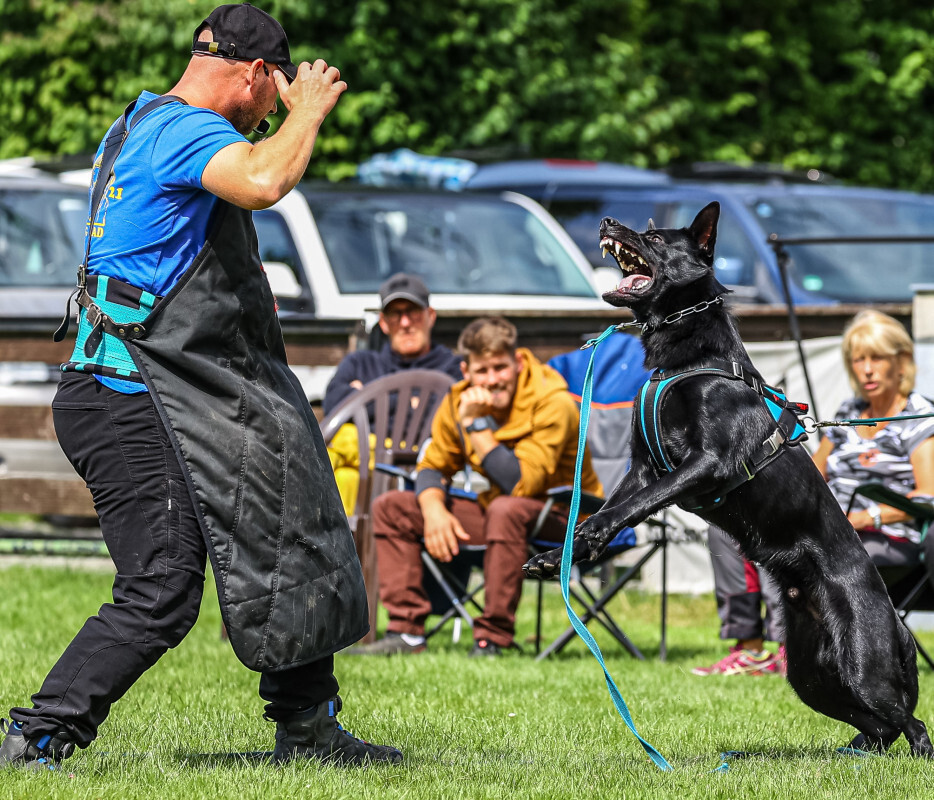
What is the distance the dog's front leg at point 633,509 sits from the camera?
404 centimetres

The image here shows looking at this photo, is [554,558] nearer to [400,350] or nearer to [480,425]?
[480,425]

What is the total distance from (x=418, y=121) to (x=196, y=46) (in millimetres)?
12026

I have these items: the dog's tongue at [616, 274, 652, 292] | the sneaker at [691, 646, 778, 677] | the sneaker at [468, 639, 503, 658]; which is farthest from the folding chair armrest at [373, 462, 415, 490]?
the dog's tongue at [616, 274, 652, 292]

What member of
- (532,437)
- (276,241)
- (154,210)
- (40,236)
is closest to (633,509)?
(154,210)

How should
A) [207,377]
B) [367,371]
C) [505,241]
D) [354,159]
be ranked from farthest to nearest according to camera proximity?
[354,159]
[505,241]
[367,371]
[207,377]

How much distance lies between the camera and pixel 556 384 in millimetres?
6953

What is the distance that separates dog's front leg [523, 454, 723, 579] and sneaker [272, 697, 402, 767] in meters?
0.71

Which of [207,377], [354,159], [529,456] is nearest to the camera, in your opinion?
[207,377]

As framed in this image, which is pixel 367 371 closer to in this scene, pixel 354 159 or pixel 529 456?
pixel 529 456

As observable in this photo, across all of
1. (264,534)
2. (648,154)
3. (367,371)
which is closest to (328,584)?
(264,534)

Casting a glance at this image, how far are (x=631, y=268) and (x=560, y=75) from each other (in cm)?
1215

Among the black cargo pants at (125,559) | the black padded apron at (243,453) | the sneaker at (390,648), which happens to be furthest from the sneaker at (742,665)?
the black cargo pants at (125,559)

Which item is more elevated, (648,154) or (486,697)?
(648,154)

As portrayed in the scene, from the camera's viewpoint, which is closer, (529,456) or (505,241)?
(529,456)
